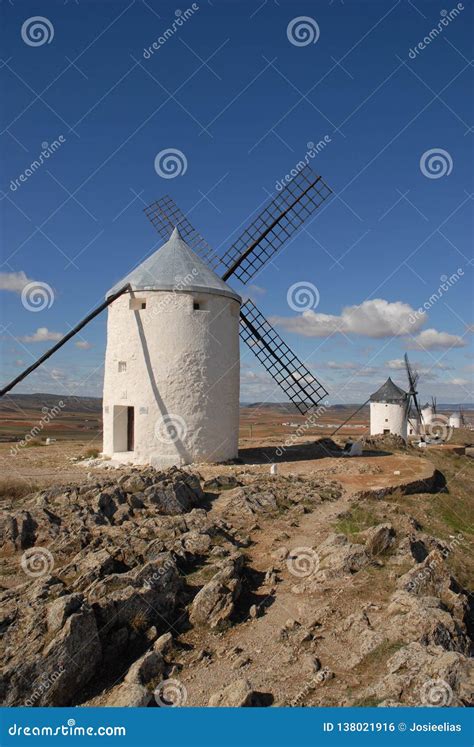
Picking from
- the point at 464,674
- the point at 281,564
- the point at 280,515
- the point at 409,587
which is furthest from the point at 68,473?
the point at 464,674

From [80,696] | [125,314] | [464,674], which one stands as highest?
[125,314]

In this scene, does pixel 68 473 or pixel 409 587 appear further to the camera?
pixel 68 473

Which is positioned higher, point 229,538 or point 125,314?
point 125,314

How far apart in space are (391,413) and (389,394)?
1.31 meters

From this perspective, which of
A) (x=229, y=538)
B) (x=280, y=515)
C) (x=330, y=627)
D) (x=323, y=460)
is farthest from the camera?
(x=323, y=460)

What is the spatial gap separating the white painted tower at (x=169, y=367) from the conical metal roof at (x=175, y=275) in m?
0.03

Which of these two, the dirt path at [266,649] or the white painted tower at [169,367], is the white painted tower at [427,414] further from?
the dirt path at [266,649]

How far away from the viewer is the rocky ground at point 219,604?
577 cm

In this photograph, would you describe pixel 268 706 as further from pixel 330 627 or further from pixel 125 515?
pixel 125 515

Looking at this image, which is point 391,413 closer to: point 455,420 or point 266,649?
point 455,420

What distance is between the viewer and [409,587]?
7.74 m

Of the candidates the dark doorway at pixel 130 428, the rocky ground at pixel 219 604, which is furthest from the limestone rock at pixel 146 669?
the dark doorway at pixel 130 428

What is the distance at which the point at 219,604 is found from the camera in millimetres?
7297

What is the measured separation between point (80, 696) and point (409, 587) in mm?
4470
